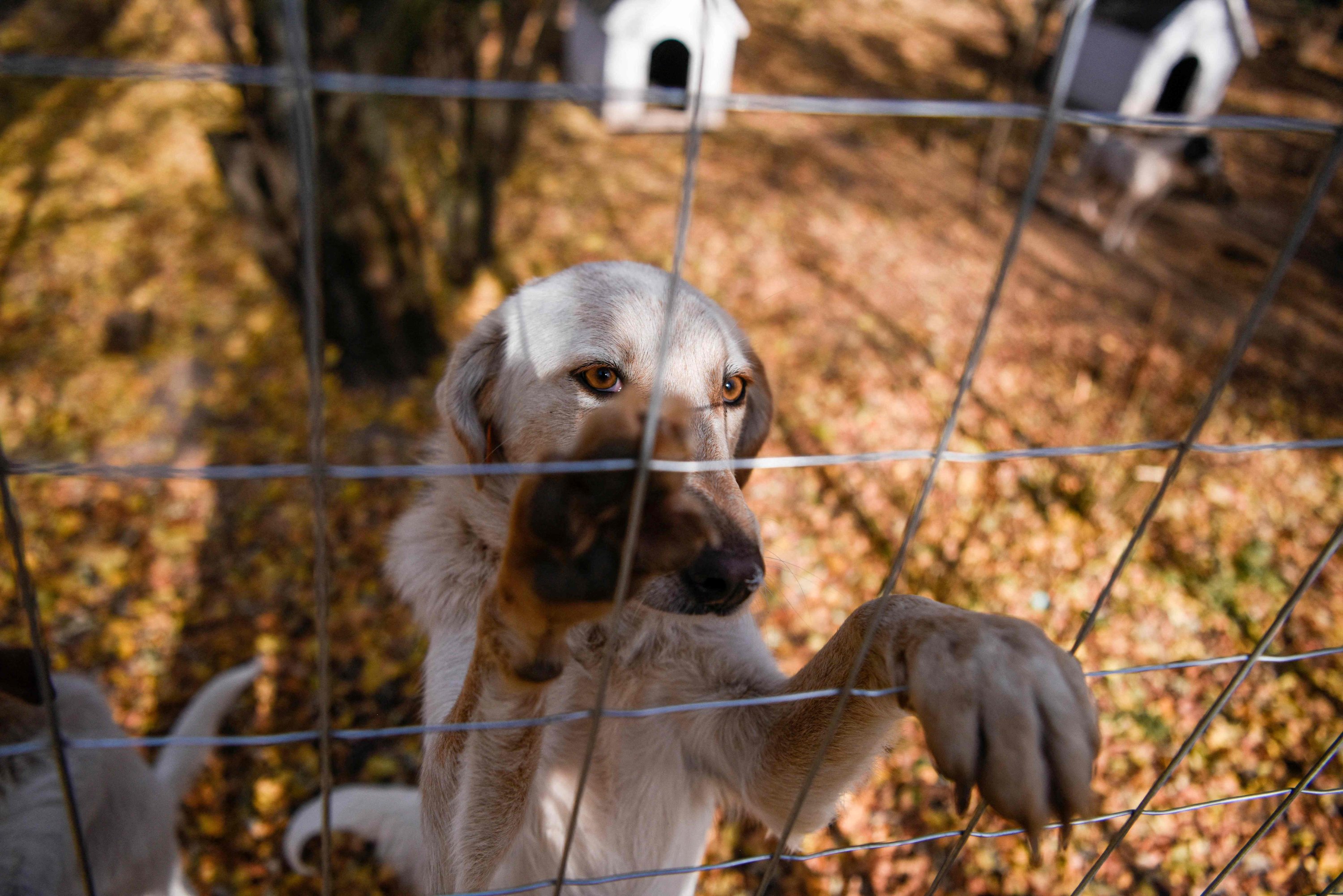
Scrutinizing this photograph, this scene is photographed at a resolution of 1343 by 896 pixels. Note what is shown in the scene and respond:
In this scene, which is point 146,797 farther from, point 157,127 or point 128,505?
point 157,127

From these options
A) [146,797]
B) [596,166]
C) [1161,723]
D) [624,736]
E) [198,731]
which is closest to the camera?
[624,736]

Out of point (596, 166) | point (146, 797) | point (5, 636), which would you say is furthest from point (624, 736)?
point (596, 166)

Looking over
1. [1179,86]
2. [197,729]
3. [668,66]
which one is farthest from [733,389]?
[1179,86]

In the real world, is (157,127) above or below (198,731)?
above

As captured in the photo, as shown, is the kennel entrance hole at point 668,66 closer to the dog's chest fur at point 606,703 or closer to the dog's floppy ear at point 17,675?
the dog's chest fur at point 606,703

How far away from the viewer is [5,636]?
4.55 m

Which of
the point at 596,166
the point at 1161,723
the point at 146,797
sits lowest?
the point at 1161,723

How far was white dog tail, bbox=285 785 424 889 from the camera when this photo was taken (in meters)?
2.94

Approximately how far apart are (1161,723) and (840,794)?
128 inches

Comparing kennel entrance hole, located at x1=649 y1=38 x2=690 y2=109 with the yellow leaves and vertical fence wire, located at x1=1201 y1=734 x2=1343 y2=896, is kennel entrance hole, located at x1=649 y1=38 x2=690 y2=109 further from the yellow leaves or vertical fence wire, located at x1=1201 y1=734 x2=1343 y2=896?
vertical fence wire, located at x1=1201 y1=734 x2=1343 y2=896

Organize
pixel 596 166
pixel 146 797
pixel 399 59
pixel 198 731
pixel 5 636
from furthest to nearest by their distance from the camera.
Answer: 1. pixel 596 166
2. pixel 399 59
3. pixel 5 636
4. pixel 198 731
5. pixel 146 797

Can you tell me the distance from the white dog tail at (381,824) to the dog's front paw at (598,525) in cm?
211

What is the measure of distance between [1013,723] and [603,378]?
1.44 meters

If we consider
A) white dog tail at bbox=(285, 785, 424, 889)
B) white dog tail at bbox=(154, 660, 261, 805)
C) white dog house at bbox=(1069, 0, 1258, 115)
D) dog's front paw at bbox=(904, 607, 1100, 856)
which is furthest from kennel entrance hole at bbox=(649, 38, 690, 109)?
dog's front paw at bbox=(904, 607, 1100, 856)
